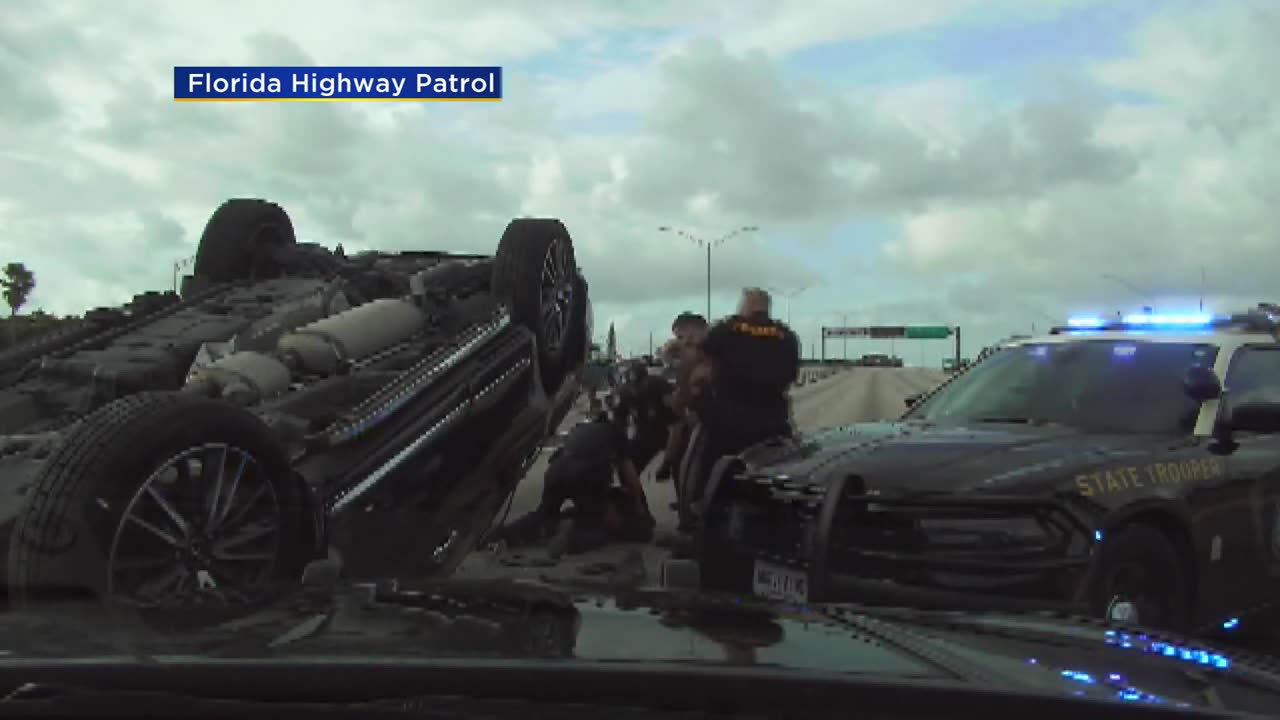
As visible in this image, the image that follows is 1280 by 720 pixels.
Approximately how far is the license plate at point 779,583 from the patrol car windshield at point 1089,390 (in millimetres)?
1480

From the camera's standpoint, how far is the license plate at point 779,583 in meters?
4.93

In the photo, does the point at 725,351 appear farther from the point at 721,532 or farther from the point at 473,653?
the point at 473,653

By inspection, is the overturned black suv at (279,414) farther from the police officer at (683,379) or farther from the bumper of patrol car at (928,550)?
the bumper of patrol car at (928,550)

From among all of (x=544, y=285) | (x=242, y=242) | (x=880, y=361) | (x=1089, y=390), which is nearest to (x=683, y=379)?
(x=544, y=285)

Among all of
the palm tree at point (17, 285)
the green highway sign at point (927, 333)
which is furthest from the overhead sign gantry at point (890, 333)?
the palm tree at point (17, 285)

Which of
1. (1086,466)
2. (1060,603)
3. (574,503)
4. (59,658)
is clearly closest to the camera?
(59,658)

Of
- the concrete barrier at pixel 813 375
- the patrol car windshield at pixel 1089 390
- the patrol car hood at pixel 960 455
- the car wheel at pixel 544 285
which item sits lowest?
the patrol car hood at pixel 960 455

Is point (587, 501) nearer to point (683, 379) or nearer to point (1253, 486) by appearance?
point (683, 379)

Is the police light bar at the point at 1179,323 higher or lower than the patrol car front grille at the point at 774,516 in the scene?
higher

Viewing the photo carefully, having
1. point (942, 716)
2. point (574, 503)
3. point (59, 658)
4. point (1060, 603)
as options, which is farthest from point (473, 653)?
point (574, 503)

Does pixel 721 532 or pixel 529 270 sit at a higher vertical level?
pixel 529 270

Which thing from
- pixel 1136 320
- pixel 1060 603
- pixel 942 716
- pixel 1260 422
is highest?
pixel 1136 320

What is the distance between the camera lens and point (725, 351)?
7.66 meters

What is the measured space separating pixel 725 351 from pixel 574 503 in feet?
5.31
